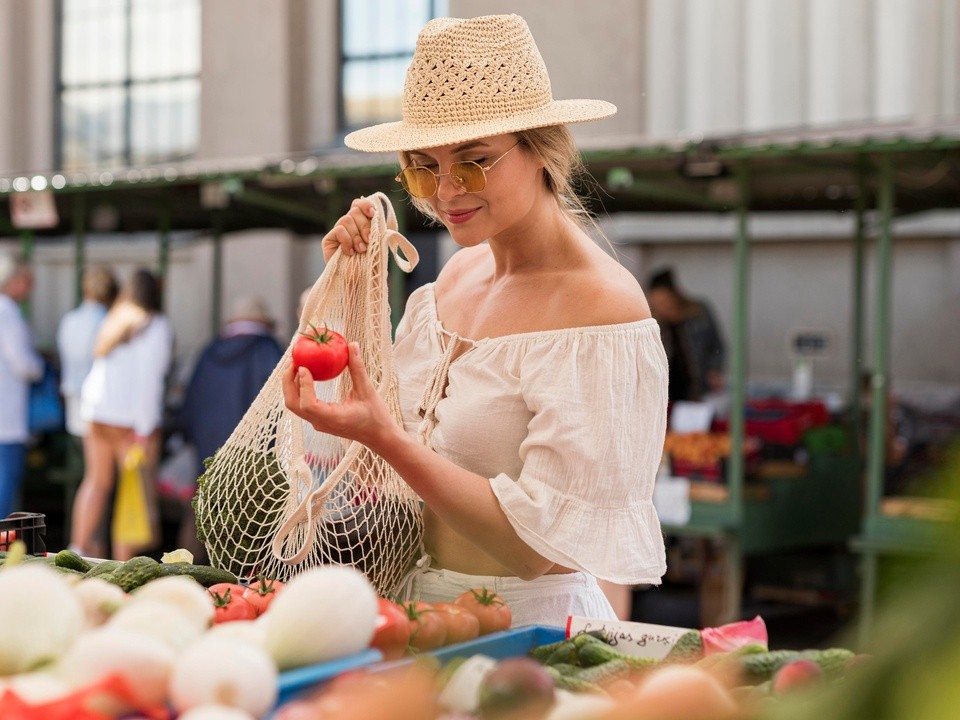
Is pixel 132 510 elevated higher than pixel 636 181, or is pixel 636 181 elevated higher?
pixel 636 181

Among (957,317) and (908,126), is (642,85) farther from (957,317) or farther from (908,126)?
(908,126)

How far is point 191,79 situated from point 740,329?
8.91m

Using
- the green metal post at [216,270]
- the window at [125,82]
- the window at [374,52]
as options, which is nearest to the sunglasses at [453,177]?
the green metal post at [216,270]

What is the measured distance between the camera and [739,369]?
6500mm

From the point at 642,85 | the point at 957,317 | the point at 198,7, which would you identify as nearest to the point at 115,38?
the point at 198,7

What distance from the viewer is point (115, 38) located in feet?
45.9

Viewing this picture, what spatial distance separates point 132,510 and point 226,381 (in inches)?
38.3

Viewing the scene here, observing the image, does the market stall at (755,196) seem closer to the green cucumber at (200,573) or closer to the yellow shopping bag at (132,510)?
the yellow shopping bag at (132,510)

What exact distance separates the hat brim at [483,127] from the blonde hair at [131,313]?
18.5 feet

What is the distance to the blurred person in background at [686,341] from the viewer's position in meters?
7.22

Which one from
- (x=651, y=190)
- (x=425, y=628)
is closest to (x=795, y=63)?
(x=651, y=190)

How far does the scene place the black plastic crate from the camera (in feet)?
7.42

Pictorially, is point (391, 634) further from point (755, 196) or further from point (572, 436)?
point (755, 196)

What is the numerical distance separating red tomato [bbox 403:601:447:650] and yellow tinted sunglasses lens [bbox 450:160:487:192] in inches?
29.7
